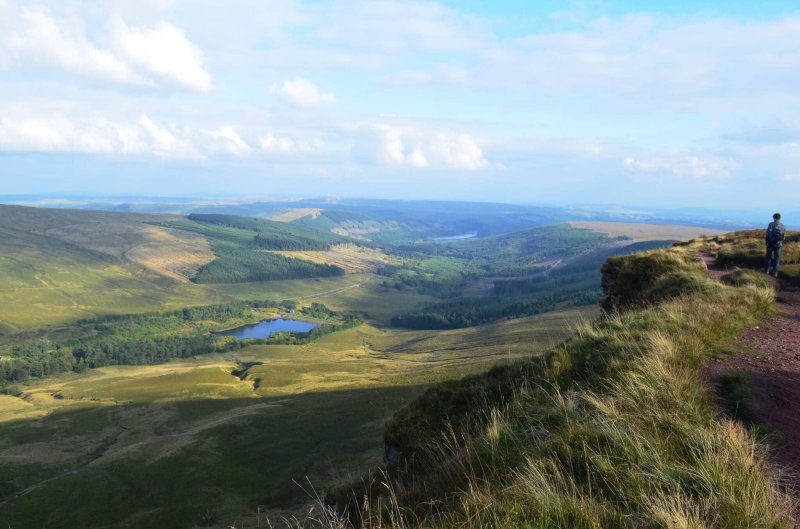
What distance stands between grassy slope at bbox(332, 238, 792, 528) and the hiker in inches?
667

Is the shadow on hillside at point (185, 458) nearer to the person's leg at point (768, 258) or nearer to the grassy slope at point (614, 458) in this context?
the person's leg at point (768, 258)

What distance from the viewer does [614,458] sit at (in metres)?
6.34

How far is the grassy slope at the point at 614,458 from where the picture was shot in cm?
514

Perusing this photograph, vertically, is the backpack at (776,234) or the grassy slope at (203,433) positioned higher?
the backpack at (776,234)

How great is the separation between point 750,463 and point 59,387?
197 meters

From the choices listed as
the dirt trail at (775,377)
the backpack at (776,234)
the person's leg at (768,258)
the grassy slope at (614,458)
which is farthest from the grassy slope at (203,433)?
→ the backpack at (776,234)

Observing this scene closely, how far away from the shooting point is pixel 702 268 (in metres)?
27.7

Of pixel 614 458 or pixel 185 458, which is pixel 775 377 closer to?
pixel 614 458

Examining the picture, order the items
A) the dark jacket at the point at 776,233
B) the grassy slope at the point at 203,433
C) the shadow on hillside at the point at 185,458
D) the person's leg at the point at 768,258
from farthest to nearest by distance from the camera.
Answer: the grassy slope at the point at 203,433
the shadow on hillside at the point at 185,458
the person's leg at the point at 768,258
the dark jacket at the point at 776,233

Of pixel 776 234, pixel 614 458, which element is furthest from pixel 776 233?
pixel 614 458

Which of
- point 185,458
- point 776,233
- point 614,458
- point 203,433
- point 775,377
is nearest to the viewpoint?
point 614,458

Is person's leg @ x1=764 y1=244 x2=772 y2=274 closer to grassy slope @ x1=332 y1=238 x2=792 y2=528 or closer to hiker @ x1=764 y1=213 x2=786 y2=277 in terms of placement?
hiker @ x1=764 y1=213 x2=786 y2=277

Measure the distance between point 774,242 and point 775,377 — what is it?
66.5 ft

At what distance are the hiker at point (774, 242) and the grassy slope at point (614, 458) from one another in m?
17.0
